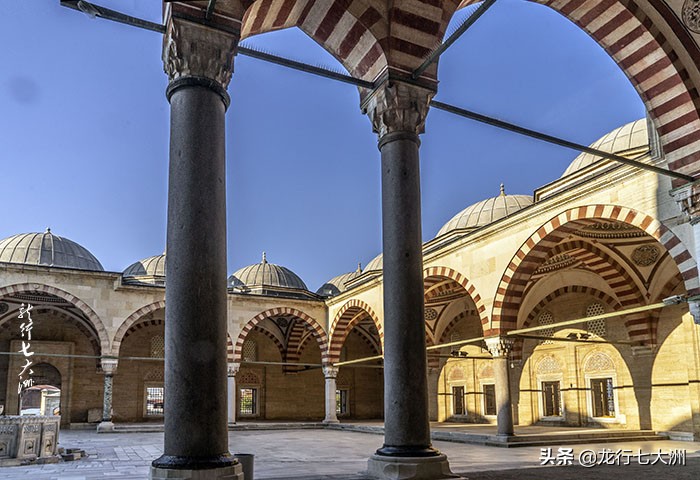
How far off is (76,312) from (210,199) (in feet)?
60.6

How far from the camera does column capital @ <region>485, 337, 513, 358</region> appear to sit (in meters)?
12.8

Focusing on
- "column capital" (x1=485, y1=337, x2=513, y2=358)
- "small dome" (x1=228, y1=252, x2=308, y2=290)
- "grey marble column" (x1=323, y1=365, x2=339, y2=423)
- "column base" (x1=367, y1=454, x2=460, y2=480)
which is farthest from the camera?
"small dome" (x1=228, y1=252, x2=308, y2=290)

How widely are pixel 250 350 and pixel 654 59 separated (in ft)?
65.7

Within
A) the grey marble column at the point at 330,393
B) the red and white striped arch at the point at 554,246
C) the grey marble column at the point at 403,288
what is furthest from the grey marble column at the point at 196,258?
the grey marble column at the point at 330,393

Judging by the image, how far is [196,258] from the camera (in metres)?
3.69

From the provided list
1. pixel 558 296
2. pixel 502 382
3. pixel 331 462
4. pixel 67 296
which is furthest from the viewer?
pixel 558 296

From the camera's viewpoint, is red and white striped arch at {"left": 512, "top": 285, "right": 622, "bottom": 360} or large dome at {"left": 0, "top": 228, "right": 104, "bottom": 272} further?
large dome at {"left": 0, "top": 228, "right": 104, "bottom": 272}

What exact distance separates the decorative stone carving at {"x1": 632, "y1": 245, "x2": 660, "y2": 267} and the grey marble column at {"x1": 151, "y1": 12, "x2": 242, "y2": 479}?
11.8 m

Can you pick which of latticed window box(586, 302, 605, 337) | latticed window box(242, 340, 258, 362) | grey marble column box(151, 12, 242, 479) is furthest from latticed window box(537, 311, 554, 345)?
grey marble column box(151, 12, 242, 479)

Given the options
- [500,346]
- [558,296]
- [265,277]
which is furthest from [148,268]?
[500,346]

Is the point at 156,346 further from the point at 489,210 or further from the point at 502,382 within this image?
the point at 502,382

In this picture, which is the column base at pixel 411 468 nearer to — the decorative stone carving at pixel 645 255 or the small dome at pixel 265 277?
the decorative stone carving at pixel 645 255

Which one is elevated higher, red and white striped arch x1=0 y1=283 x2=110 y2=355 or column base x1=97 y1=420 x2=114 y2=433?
red and white striped arch x1=0 y1=283 x2=110 y2=355

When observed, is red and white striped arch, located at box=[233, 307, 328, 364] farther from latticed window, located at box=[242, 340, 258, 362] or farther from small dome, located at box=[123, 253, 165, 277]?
small dome, located at box=[123, 253, 165, 277]
